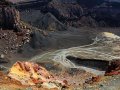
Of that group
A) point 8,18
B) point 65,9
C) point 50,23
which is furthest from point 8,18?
point 65,9

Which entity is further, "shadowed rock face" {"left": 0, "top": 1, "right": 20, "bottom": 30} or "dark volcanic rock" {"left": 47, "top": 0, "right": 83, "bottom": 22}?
"dark volcanic rock" {"left": 47, "top": 0, "right": 83, "bottom": 22}

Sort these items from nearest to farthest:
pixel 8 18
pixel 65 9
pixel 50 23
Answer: pixel 8 18, pixel 50 23, pixel 65 9

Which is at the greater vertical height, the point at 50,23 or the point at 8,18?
the point at 8,18

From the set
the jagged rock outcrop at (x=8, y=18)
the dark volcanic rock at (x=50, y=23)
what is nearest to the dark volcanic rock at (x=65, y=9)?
the dark volcanic rock at (x=50, y=23)

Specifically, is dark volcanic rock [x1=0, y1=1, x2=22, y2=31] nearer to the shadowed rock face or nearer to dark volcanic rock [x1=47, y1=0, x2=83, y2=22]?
the shadowed rock face

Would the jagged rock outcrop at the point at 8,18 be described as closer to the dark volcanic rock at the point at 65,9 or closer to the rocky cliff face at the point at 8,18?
the rocky cliff face at the point at 8,18

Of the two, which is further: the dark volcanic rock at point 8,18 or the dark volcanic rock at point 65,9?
the dark volcanic rock at point 65,9

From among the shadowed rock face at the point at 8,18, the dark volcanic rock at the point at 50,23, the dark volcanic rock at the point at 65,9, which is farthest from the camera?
the dark volcanic rock at the point at 65,9

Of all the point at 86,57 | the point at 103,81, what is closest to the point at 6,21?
the point at 86,57

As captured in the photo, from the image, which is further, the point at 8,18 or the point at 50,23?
the point at 50,23

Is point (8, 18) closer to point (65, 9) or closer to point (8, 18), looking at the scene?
point (8, 18)

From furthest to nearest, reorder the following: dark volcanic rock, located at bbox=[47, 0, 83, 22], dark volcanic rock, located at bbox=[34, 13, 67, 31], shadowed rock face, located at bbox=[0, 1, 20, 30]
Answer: dark volcanic rock, located at bbox=[47, 0, 83, 22]
dark volcanic rock, located at bbox=[34, 13, 67, 31]
shadowed rock face, located at bbox=[0, 1, 20, 30]

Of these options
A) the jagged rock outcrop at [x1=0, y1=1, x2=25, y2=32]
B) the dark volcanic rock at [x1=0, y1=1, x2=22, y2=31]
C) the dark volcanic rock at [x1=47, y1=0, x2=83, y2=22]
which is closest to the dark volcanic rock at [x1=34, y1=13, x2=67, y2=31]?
the dark volcanic rock at [x1=47, y1=0, x2=83, y2=22]
